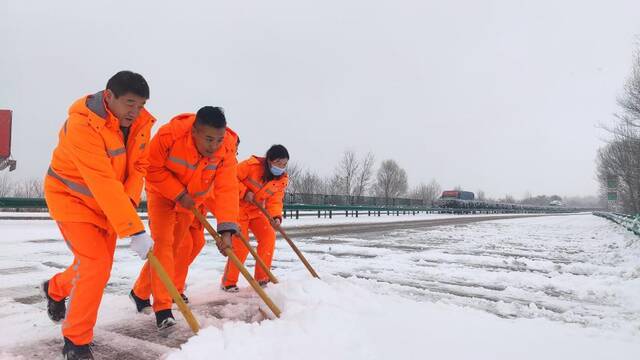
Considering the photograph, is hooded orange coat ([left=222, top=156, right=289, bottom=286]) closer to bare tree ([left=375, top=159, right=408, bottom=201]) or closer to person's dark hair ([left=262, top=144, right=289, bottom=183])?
person's dark hair ([left=262, top=144, right=289, bottom=183])

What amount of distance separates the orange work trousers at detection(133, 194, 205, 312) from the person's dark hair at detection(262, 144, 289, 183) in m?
1.14

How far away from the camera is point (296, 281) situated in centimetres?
364

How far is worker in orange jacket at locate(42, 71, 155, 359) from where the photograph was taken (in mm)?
2432

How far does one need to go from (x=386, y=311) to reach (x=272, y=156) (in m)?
2.19

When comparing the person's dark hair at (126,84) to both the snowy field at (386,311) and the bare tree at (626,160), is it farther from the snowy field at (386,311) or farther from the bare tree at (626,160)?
the bare tree at (626,160)

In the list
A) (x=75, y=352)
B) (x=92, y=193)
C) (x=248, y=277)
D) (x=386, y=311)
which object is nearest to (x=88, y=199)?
(x=92, y=193)

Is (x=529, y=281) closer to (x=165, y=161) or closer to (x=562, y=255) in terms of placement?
(x=562, y=255)

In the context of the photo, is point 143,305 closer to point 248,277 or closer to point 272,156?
point 248,277

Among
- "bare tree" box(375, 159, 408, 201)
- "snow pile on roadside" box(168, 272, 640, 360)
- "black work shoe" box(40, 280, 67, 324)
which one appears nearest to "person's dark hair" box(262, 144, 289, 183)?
"snow pile on roadside" box(168, 272, 640, 360)

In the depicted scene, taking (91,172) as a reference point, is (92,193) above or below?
below

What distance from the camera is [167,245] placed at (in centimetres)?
332

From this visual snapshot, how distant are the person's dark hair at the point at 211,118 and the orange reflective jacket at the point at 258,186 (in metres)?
1.50

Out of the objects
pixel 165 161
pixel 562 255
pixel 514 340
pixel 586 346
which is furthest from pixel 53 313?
pixel 562 255

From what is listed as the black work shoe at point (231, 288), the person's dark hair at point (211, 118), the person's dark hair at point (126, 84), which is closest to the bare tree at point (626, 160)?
the black work shoe at point (231, 288)
